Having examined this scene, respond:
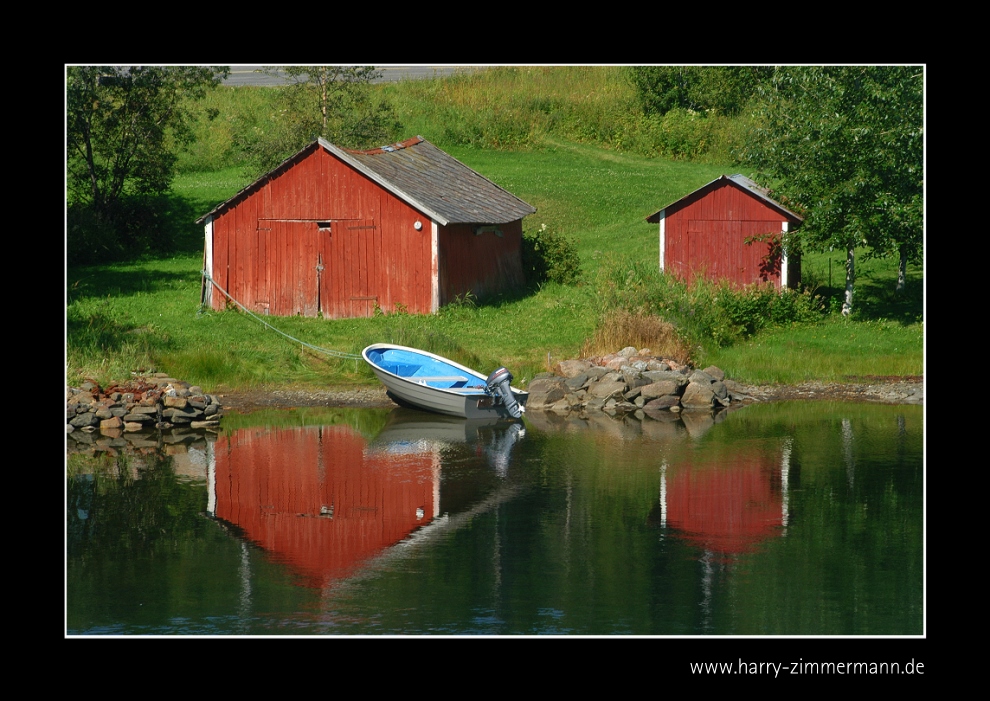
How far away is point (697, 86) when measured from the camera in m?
48.5

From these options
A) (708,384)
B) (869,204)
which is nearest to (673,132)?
(869,204)

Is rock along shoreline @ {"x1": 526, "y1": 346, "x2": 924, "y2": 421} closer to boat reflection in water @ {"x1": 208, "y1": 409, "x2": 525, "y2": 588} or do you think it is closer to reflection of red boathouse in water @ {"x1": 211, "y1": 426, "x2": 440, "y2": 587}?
boat reflection in water @ {"x1": 208, "y1": 409, "x2": 525, "y2": 588}

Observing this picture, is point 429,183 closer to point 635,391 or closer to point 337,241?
point 337,241

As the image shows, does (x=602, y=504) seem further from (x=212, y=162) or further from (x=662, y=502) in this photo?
(x=212, y=162)

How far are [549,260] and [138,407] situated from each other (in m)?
17.0

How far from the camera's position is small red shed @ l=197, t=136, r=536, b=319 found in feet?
106

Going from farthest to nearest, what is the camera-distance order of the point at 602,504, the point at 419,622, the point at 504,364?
the point at 504,364, the point at 602,504, the point at 419,622

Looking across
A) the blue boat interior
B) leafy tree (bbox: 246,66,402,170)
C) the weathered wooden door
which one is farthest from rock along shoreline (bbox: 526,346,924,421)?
leafy tree (bbox: 246,66,402,170)

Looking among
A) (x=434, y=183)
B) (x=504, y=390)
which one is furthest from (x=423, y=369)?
(x=434, y=183)

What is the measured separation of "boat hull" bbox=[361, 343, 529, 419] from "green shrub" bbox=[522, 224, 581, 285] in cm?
1185

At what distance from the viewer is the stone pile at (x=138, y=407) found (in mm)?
24172

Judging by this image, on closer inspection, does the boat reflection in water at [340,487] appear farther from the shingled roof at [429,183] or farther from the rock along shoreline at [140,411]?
the shingled roof at [429,183]

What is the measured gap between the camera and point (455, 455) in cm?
2230

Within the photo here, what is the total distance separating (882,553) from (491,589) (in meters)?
5.20
